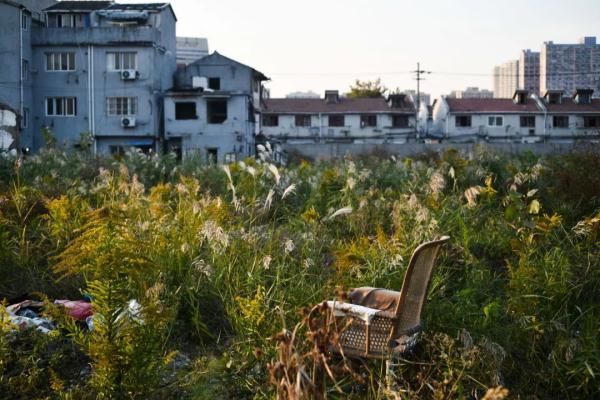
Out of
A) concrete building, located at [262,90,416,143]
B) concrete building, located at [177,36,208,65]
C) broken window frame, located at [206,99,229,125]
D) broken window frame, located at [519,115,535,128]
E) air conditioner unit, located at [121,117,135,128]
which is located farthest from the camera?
concrete building, located at [177,36,208,65]

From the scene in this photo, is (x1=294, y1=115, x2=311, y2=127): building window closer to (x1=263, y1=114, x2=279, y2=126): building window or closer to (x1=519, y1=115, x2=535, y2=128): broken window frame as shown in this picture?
(x1=263, y1=114, x2=279, y2=126): building window

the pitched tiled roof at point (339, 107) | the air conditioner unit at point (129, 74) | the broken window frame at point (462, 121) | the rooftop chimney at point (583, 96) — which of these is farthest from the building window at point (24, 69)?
the rooftop chimney at point (583, 96)

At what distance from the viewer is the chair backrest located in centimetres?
521

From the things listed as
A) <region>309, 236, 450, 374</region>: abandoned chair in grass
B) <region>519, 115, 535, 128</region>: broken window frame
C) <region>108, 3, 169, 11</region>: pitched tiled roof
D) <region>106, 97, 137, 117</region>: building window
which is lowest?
<region>309, 236, 450, 374</region>: abandoned chair in grass

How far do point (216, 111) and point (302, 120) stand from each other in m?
14.0

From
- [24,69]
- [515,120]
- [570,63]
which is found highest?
[570,63]

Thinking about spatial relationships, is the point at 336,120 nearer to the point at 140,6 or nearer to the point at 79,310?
the point at 140,6

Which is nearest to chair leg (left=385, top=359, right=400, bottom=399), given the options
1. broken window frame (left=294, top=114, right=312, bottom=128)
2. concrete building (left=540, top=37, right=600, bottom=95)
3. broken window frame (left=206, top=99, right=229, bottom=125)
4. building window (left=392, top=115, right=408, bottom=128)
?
broken window frame (left=206, top=99, right=229, bottom=125)

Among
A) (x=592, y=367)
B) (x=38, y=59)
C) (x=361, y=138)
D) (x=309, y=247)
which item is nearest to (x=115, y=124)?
(x=38, y=59)

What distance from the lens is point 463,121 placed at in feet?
195

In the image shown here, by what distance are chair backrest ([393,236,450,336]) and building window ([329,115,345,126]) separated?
53548 mm

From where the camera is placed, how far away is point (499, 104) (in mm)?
59812

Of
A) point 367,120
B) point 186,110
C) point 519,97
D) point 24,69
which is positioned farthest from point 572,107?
point 24,69

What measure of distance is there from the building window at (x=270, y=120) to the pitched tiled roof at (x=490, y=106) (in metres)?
12.4
